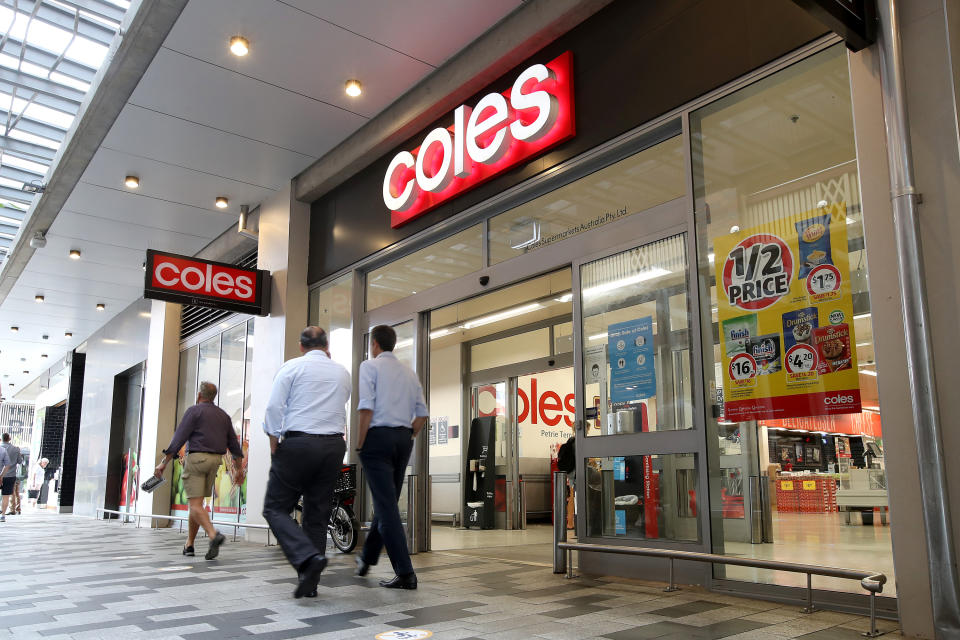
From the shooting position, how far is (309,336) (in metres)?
4.35

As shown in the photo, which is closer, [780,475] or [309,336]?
[309,336]

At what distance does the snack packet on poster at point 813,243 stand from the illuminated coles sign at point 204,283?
625 cm

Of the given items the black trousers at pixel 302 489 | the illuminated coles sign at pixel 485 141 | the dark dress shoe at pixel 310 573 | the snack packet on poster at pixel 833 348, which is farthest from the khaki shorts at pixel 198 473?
the snack packet on poster at pixel 833 348

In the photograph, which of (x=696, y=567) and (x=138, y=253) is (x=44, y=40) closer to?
(x=138, y=253)

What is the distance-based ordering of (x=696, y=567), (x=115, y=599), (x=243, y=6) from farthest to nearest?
(x=243, y=6) → (x=696, y=567) → (x=115, y=599)

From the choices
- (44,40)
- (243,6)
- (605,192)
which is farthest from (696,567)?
(44,40)

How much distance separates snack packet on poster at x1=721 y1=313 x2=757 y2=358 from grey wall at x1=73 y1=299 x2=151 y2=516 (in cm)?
1218

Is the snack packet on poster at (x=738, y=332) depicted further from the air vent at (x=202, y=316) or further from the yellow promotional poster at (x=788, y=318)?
the air vent at (x=202, y=316)

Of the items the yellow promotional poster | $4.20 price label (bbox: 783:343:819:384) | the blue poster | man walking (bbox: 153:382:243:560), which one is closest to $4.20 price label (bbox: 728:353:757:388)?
the yellow promotional poster

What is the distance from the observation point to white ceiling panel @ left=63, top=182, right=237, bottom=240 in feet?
30.7

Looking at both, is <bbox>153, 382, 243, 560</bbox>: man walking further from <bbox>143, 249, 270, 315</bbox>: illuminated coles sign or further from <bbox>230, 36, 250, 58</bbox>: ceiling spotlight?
<bbox>230, 36, 250, 58</bbox>: ceiling spotlight

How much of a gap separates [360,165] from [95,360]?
12.0m

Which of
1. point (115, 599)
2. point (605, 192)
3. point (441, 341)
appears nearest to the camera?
point (115, 599)

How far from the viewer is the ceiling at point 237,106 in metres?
5.86
